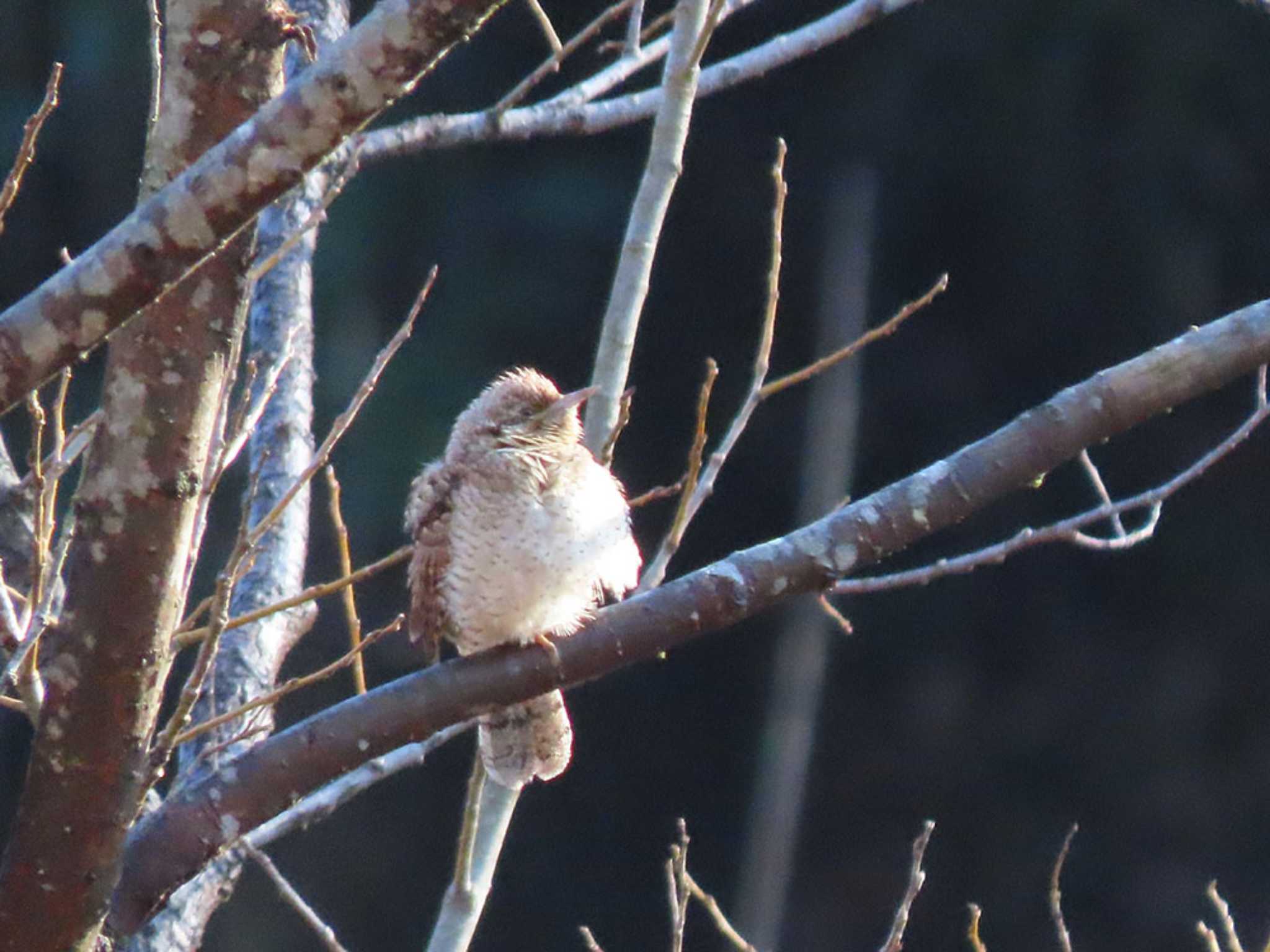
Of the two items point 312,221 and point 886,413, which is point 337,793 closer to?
point 312,221

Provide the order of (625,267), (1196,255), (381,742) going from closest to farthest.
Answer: (381,742) < (625,267) < (1196,255)

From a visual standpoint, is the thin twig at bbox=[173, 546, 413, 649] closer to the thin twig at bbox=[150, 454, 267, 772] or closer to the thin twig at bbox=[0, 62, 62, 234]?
the thin twig at bbox=[150, 454, 267, 772]

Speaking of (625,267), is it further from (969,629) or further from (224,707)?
(969,629)

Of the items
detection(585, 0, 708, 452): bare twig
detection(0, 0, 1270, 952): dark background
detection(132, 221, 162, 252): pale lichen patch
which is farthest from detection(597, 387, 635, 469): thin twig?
detection(0, 0, 1270, 952): dark background

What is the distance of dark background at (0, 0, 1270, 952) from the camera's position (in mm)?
5672

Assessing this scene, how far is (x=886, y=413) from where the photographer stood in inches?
233

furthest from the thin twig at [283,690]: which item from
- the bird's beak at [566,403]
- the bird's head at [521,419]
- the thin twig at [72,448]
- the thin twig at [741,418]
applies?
the bird's head at [521,419]

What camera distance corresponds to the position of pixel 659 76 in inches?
208

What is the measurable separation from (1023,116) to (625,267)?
380cm

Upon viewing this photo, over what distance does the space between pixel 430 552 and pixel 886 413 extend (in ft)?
11.4

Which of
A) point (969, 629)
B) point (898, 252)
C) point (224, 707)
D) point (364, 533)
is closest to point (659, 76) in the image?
point (898, 252)

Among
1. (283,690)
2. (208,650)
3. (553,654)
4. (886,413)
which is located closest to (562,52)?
(553,654)

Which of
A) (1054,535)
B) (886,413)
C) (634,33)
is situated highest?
(634,33)

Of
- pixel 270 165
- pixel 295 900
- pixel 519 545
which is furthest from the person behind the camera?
pixel 519 545
